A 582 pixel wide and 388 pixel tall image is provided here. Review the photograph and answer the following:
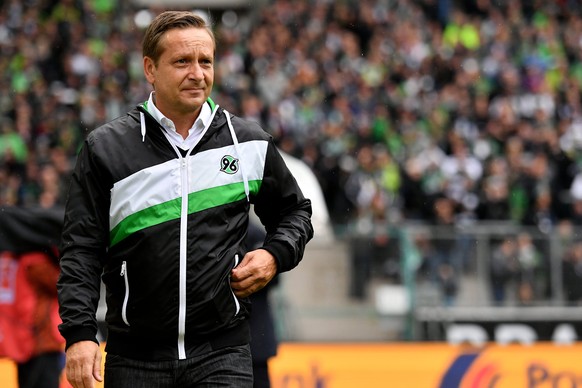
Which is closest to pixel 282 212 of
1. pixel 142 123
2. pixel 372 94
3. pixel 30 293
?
pixel 142 123

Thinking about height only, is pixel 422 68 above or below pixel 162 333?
above

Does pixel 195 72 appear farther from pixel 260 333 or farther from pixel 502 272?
pixel 502 272

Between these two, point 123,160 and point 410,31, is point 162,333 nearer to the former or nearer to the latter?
point 123,160

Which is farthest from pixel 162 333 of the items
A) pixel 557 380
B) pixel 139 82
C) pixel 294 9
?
pixel 294 9

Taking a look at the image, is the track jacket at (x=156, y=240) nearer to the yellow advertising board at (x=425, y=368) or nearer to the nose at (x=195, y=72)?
the nose at (x=195, y=72)

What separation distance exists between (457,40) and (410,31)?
0.89m

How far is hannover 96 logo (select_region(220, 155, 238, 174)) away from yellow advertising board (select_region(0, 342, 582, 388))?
21.2ft

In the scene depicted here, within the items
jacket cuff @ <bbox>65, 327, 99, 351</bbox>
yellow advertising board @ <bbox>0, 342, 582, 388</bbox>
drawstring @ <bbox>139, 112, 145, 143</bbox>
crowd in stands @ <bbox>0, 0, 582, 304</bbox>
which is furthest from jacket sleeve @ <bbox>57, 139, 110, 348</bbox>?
crowd in stands @ <bbox>0, 0, 582, 304</bbox>

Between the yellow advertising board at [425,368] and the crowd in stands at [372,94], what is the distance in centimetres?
445

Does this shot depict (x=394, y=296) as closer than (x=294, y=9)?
Yes

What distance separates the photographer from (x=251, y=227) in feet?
21.6

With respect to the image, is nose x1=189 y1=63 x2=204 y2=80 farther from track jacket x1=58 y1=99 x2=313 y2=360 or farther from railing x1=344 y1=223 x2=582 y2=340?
railing x1=344 y1=223 x2=582 y2=340

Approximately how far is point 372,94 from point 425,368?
33.7 feet

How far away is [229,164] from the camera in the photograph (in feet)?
14.1
